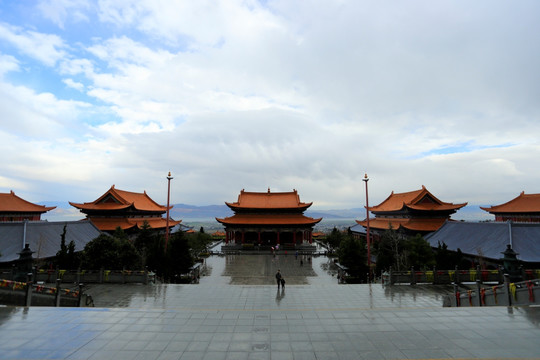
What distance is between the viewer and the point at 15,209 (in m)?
43.0

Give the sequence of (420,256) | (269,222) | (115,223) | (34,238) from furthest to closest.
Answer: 1. (269,222)
2. (115,223)
3. (34,238)
4. (420,256)

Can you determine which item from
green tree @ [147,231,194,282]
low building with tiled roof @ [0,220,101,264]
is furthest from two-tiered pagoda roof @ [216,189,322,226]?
green tree @ [147,231,194,282]

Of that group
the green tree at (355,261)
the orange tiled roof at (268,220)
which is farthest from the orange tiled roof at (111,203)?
the green tree at (355,261)

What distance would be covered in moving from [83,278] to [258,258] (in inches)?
928

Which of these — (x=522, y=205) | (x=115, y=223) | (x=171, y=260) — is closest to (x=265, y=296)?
(x=171, y=260)

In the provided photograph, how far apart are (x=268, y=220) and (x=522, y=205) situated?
128 ft

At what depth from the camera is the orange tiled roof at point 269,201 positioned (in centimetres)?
5225

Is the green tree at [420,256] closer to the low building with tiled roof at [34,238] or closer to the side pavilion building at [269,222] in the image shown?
the side pavilion building at [269,222]

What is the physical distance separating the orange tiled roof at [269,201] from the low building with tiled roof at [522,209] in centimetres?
3019

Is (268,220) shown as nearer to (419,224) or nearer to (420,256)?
(419,224)

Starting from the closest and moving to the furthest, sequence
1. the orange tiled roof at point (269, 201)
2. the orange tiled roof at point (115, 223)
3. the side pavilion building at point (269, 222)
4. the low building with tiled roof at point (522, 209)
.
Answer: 1. the orange tiled roof at point (115, 223)
2. the low building with tiled roof at point (522, 209)
3. the side pavilion building at point (269, 222)
4. the orange tiled roof at point (269, 201)

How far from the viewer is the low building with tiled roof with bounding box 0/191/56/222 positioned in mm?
42284

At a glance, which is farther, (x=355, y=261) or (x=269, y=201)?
(x=269, y=201)

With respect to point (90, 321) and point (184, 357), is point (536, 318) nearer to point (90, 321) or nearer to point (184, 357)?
point (184, 357)
